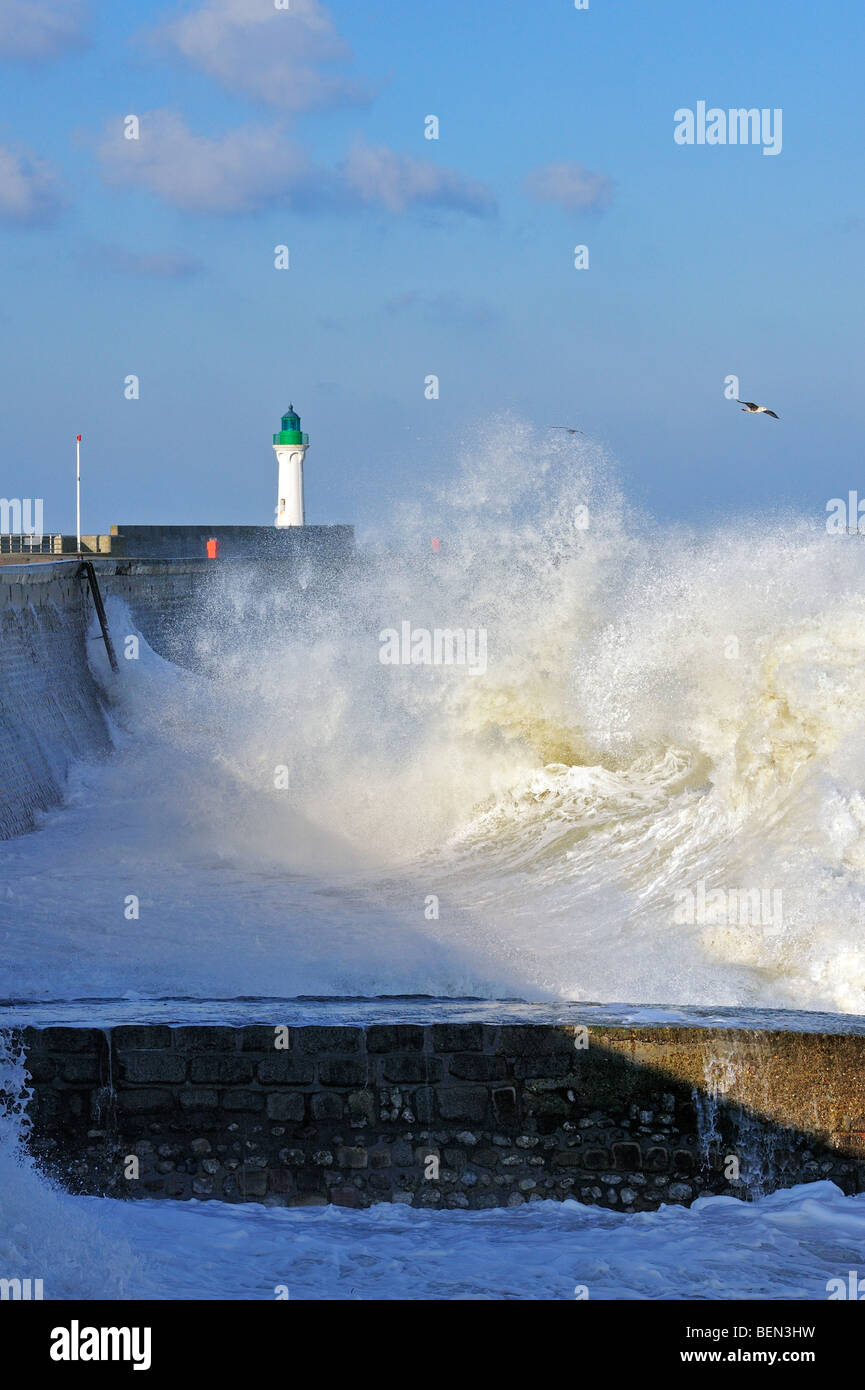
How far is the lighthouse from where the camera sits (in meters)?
33.8

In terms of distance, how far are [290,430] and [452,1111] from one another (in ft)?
97.5

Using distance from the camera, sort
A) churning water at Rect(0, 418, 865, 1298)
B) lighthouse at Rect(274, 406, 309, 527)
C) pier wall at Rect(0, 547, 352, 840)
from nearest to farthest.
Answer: churning water at Rect(0, 418, 865, 1298)
pier wall at Rect(0, 547, 352, 840)
lighthouse at Rect(274, 406, 309, 527)

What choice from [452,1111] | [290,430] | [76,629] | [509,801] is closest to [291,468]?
[290,430]

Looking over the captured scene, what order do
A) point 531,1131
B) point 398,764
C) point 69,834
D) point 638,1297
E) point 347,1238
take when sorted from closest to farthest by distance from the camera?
point 638,1297 < point 347,1238 < point 531,1131 < point 69,834 < point 398,764

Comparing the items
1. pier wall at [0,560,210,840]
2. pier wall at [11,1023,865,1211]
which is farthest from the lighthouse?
pier wall at [11,1023,865,1211]

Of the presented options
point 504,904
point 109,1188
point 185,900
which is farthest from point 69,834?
point 109,1188

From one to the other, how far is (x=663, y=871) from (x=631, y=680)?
3.59 m

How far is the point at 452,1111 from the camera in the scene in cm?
522

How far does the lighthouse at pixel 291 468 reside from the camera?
111ft

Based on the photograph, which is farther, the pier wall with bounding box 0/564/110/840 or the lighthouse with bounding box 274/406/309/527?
the lighthouse with bounding box 274/406/309/527

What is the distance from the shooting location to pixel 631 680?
14211mm

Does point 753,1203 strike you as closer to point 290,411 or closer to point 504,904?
point 504,904

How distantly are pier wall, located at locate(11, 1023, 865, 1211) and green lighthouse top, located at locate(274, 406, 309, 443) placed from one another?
1163 inches

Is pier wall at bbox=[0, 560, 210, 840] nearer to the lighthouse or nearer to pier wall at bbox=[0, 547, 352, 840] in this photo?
pier wall at bbox=[0, 547, 352, 840]
